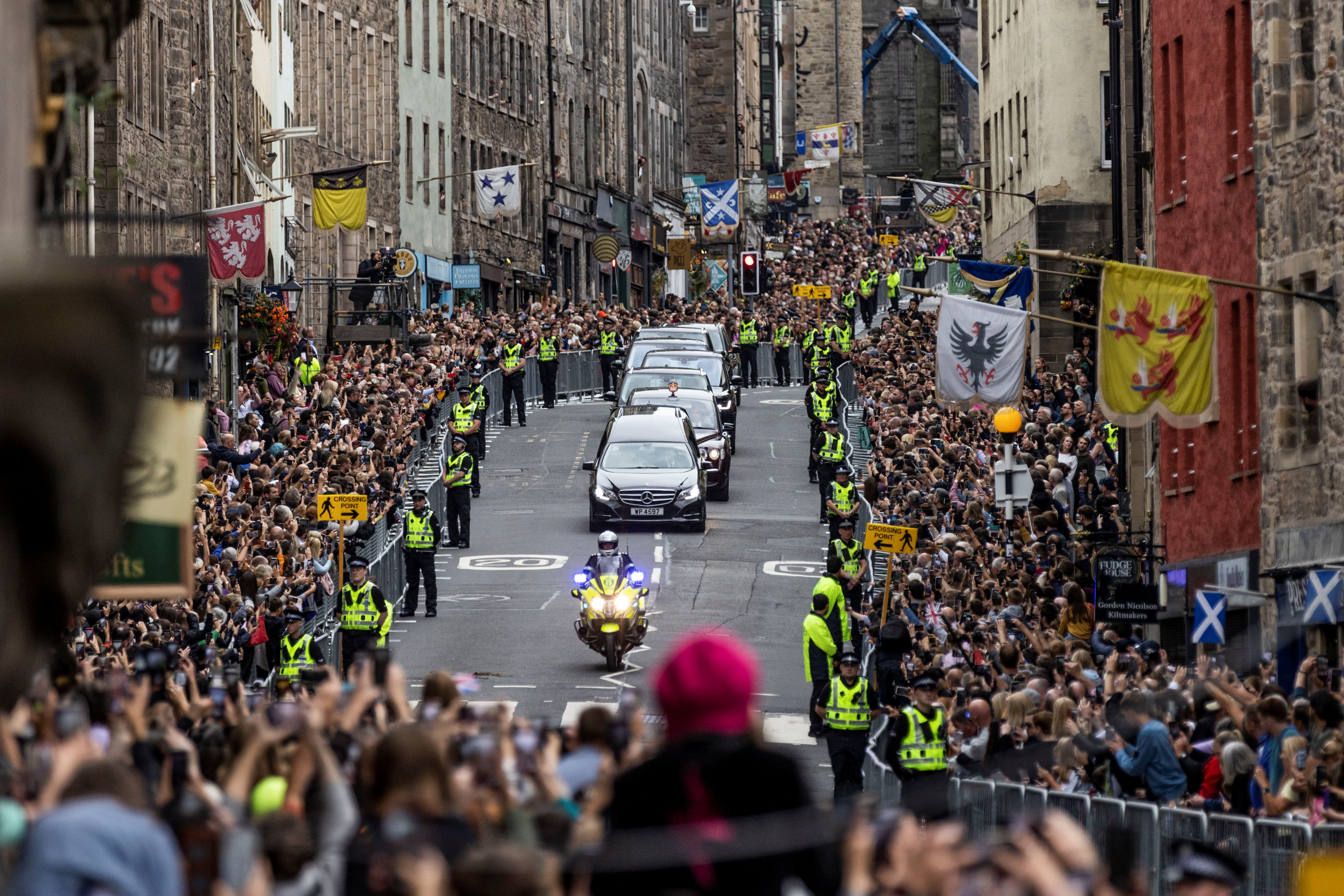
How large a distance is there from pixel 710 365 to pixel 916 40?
101 meters

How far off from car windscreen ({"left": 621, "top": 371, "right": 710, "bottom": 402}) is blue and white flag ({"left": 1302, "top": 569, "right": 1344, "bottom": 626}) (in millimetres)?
23392

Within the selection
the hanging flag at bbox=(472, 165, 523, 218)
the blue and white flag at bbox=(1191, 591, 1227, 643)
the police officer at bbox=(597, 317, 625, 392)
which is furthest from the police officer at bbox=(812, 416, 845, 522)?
the hanging flag at bbox=(472, 165, 523, 218)

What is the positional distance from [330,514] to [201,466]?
2.95 m

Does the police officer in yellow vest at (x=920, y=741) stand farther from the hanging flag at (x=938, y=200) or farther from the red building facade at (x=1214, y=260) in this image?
the hanging flag at (x=938, y=200)

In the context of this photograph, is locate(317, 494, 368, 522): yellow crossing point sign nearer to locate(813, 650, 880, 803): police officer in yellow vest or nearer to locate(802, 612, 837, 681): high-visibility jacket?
locate(802, 612, 837, 681): high-visibility jacket

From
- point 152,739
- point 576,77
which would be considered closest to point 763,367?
point 576,77

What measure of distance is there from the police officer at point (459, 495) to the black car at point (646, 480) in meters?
1.93

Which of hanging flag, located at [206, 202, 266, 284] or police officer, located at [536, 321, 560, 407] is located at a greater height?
hanging flag, located at [206, 202, 266, 284]

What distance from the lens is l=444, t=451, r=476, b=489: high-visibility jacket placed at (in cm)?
3388

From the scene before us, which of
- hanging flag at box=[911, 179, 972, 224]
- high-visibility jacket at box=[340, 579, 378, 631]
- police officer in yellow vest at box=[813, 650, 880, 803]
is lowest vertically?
police officer in yellow vest at box=[813, 650, 880, 803]

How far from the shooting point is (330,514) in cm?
2688

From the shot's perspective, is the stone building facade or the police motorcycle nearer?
the stone building facade

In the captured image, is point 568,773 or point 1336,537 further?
point 1336,537

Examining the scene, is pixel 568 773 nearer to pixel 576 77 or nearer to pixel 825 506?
pixel 825 506
